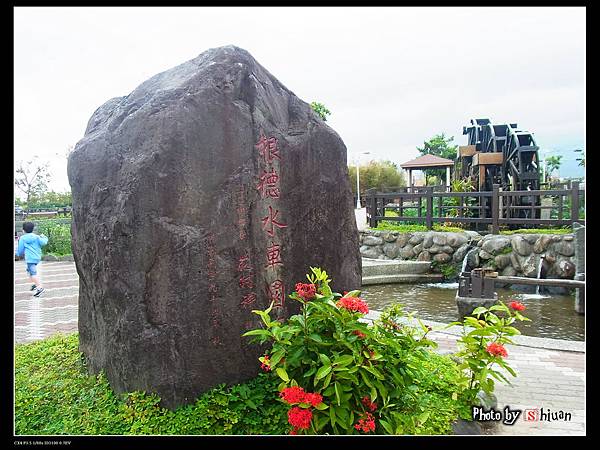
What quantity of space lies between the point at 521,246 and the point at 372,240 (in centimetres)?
375

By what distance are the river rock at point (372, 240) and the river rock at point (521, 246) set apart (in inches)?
132

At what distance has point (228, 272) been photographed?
3498mm

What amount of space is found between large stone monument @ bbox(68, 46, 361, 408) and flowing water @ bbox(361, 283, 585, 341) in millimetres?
3987

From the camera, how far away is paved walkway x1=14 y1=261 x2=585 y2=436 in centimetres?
366

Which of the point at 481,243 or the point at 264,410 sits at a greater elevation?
the point at 481,243

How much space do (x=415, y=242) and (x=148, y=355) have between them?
9.79 metres

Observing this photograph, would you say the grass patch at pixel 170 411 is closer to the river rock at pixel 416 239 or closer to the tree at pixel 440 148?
the river rock at pixel 416 239

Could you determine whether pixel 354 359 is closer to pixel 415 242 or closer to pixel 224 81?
pixel 224 81

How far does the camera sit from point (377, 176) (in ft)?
109

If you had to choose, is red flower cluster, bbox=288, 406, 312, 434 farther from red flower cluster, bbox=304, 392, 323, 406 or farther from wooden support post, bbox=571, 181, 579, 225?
wooden support post, bbox=571, 181, 579, 225

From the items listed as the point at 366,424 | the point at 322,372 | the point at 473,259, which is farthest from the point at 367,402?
the point at 473,259

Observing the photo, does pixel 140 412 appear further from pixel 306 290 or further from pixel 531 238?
pixel 531 238

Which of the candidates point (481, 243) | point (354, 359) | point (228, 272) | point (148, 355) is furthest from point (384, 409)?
point (481, 243)

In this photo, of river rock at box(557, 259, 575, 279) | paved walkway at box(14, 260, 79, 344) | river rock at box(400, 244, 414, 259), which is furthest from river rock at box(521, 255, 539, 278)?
paved walkway at box(14, 260, 79, 344)
